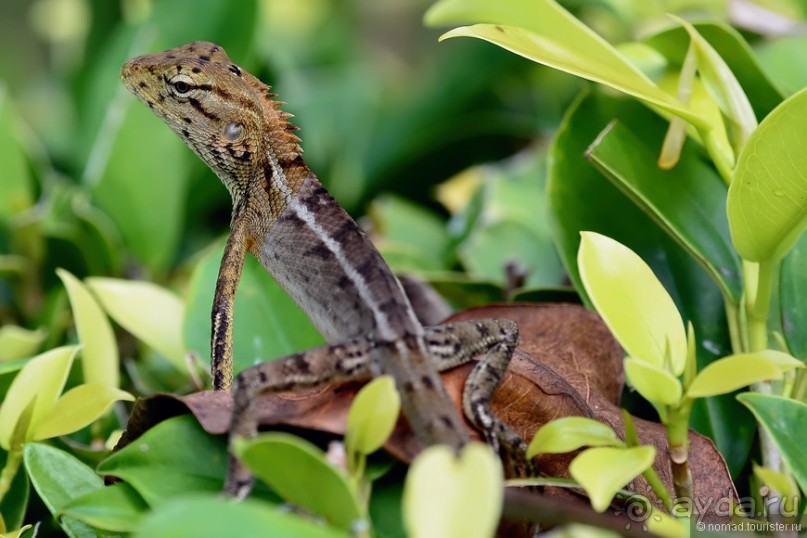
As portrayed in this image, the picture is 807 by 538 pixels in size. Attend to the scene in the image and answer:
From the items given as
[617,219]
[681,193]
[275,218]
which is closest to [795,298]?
[681,193]

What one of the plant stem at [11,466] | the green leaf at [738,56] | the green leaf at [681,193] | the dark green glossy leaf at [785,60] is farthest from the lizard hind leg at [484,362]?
the dark green glossy leaf at [785,60]

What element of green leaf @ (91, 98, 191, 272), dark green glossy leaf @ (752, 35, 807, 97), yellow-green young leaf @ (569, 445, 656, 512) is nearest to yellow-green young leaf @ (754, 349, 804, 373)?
yellow-green young leaf @ (569, 445, 656, 512)

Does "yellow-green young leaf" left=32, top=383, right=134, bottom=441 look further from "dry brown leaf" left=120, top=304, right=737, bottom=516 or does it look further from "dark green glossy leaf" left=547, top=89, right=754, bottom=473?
"dark green glossy leaf" left=547, top=89, right=754, bottom=473

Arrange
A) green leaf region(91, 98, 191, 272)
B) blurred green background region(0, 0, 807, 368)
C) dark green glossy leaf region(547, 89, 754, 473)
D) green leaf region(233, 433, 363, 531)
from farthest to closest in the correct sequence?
green leaf region(91, 98, 191, 272) < blurred green background region(0, 0, 807, 368) < dark green glossy leaf region(547, 89, 754, 473) < green leaf region(233, 433, 363, 531)

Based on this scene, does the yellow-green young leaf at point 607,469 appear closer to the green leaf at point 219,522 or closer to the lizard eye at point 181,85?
the green leaf at point 219,522

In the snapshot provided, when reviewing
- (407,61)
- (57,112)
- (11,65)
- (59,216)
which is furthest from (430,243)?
(407,61)
